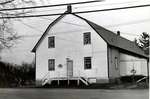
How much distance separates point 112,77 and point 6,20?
7.12 meters

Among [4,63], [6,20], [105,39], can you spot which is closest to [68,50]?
[105,39]

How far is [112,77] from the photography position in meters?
18.9

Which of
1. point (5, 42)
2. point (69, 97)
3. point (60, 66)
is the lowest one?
point (69, 97)

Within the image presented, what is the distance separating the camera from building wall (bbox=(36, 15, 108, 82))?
20547 millimetres

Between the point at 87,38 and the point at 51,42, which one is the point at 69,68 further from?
the point at 87,38

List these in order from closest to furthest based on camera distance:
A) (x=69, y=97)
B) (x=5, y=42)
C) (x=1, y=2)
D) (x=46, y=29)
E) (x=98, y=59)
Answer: (x=69, y=97) < (x=1, y=2) < (x=5, y=42) < (x=46, y=29) < (x=98, y=59)

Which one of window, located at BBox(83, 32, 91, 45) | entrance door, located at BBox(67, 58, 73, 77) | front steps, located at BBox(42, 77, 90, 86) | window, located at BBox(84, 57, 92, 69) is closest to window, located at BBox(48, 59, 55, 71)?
front steps, located at BBox(42, 77, 90, 86)

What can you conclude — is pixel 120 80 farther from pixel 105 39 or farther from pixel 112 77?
pixel 105 39

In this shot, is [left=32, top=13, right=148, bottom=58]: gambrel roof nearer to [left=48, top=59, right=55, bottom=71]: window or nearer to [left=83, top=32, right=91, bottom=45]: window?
[left=83, top=32, right=91, bottom=45]: window

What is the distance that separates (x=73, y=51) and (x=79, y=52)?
51 centimetres

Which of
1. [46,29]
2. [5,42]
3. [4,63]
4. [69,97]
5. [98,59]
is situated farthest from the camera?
[98,59]

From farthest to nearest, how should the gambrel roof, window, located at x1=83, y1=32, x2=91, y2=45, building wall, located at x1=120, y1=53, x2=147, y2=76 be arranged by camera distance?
window, located at x1=83, y1=32, x2=91, y2=45 → the gambrel roof → building wall, located at x1=120, y1=53, x2=147, y2=76

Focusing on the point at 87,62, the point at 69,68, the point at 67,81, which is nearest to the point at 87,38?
the point at 87,62

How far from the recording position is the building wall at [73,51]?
20.5 meters
